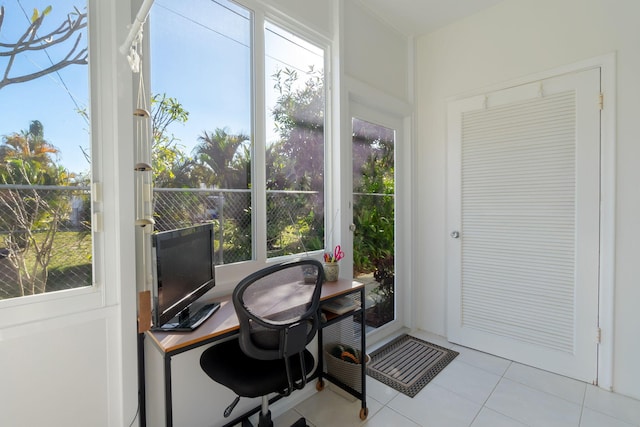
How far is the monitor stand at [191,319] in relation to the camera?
1210 mm

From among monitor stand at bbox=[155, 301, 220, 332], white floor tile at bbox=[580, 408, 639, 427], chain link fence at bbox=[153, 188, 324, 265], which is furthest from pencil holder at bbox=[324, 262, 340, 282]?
white floor tile at bbox=[580, 408, 639, 427]

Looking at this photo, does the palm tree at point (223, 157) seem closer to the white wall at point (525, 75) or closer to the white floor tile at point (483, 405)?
the white floor tile at point (483, 405)

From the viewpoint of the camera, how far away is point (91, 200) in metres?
1.25

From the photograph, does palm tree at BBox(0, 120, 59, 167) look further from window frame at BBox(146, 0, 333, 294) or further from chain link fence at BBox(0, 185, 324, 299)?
window frame at BBox(146, 0, 333, 294)

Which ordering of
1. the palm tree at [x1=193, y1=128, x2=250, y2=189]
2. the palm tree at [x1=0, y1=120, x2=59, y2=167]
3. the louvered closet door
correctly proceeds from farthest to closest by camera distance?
the louvered closet door, the palm tree at [x1=193, y1=128, x2=250, y2=189], the palm tree at [x1=0, y1=120, x2=59, y2=167]

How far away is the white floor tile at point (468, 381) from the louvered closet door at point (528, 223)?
0.36 metres

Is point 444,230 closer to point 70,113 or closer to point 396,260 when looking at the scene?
point 396,260

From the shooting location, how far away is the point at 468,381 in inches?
83.9

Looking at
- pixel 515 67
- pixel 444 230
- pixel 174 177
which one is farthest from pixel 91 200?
pixel 515 67

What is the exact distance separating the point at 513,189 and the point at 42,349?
3.01m

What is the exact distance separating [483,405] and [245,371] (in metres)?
1.60

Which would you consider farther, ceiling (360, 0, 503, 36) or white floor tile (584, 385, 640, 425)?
ceiling (360, 0, 503, 36)

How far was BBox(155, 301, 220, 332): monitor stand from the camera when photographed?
1.21 m

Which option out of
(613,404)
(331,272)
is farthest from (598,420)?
(331,272)
